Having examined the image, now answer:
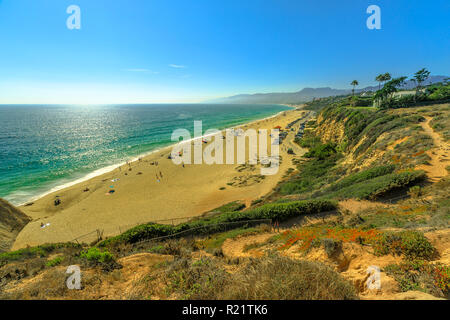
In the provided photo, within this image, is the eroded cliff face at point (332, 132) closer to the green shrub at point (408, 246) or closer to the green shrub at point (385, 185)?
the green shrub at point (385, 185)

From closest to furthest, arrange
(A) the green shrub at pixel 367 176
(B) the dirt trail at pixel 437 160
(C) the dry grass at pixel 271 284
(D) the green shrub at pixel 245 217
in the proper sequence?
1. (C) the dry grass at pixel 271 284
2. (D) the green shrub at pixel 245 217
3. (B) the dirt trail at pixel 437 160
4. (A) the green shrub at pixel 367 176

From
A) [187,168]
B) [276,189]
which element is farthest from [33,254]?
[187,168]

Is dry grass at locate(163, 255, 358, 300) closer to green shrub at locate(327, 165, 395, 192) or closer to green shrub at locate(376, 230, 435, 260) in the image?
green shrub at locate(376, 230, 435, 260)

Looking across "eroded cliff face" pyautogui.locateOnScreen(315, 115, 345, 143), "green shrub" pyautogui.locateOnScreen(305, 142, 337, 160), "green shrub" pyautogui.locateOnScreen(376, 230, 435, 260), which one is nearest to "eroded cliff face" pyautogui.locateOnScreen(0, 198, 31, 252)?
"green shrub" pyautogui.locateOnScreen(376, 230, 435, 260)

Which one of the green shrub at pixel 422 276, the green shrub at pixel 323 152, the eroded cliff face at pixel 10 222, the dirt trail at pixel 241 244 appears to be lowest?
the eroded cliff face at pixel 10 222

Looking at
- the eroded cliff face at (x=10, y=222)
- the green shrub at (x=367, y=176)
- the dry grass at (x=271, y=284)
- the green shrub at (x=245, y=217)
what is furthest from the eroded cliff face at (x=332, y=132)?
the eroded cliff face at (x=10, y=222)
